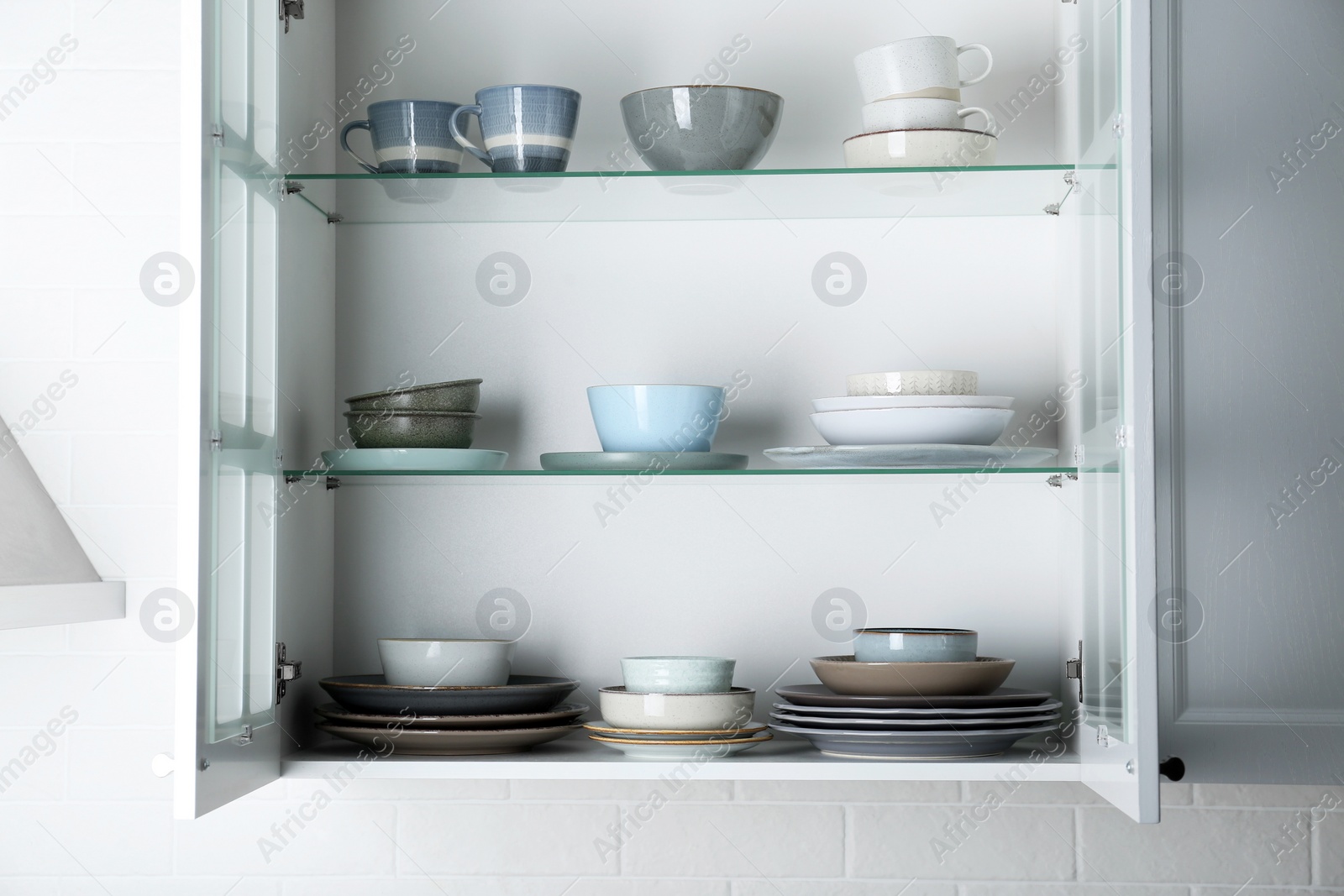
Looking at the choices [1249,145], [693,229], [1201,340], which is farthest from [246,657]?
[1249,145]

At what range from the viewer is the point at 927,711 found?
1.13 meters

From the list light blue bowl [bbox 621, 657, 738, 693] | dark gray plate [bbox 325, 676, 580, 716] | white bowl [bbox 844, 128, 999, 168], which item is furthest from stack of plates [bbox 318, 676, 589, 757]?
white bowl [bbox 844, 128, 999, 168]

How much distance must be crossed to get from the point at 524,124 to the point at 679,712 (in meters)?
0.62

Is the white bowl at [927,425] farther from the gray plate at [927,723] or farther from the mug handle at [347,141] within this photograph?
the mug handle at [347,141]

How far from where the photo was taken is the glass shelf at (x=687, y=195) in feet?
4.00

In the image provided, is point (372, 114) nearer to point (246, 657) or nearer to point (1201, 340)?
point (246, 657)

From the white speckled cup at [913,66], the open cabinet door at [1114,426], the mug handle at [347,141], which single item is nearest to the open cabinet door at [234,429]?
the mug handle at [347,141]

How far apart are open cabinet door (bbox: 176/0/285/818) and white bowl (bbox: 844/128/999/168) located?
61cm

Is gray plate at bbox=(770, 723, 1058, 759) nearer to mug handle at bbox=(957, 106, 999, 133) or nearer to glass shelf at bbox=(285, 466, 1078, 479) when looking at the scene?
glass shelf at bbox=(285, 466, 1078, 479)

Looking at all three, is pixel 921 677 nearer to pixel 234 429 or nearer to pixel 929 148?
pixel 929 148

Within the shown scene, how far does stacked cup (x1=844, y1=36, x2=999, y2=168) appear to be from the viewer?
120 centimetres

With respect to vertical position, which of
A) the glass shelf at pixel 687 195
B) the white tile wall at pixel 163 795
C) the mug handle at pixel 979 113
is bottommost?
the white tile wall at pixel 163 795

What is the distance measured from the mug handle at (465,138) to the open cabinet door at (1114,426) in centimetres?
61

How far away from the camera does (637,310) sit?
138 cm
